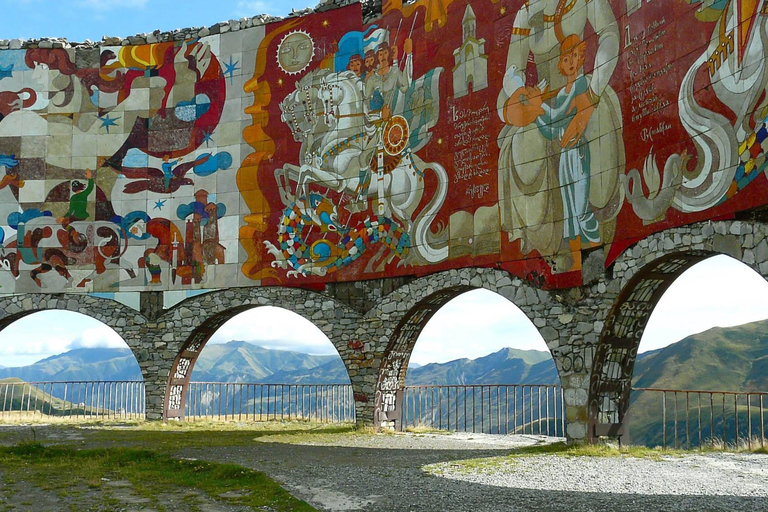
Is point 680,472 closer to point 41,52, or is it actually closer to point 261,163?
point 261,163

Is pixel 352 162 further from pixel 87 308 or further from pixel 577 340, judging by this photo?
pixel 87 308

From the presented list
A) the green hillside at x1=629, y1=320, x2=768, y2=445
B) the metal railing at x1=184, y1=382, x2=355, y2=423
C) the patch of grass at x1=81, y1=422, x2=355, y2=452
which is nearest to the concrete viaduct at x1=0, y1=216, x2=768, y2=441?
the patch of grass at x1=81, y1=422, x2=355, y2=452

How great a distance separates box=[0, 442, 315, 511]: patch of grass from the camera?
9352 millimetres

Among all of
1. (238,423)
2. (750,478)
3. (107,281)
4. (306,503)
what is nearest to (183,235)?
(107,281)

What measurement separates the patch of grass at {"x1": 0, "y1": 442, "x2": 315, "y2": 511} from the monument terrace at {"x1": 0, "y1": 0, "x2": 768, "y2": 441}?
6.77 meters

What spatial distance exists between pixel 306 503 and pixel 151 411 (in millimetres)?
13535

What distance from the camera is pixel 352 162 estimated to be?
19.5m

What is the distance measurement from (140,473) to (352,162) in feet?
34.1

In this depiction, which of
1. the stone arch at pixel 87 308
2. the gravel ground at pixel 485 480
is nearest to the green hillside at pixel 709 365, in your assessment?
the stone arch at pixel 87 308

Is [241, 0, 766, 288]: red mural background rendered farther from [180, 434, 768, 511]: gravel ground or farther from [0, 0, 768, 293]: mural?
[180, 434, 768, 511]: gravel ground

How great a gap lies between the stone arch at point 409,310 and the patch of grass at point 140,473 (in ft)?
22.2

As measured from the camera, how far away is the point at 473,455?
13.5 m

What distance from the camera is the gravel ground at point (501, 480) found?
848cm

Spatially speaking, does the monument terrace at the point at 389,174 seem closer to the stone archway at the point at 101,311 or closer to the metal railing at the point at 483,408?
the stone archway at the point at 101,311
